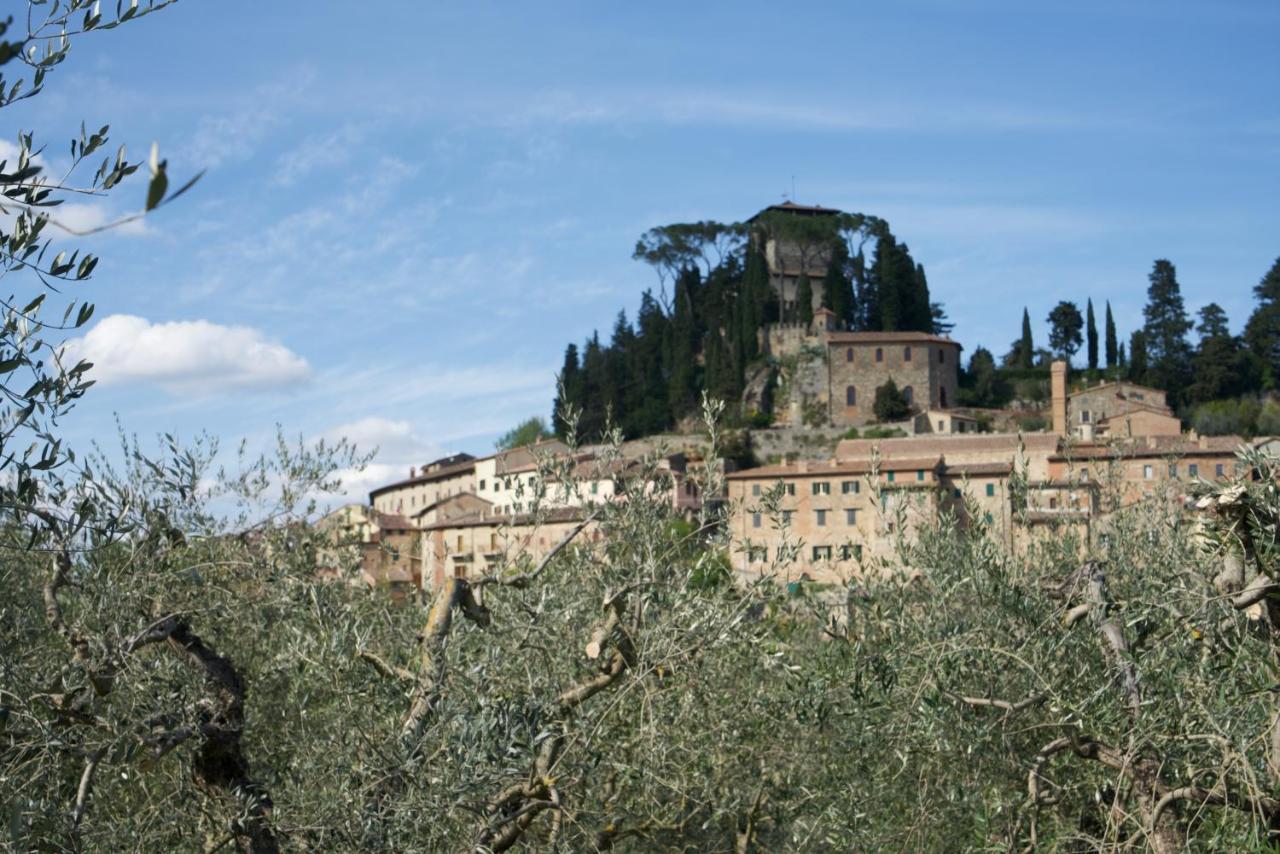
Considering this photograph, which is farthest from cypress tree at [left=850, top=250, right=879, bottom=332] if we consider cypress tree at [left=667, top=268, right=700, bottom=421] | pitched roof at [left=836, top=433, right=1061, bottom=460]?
pitched roof at [left=836, top=433, right=1061, bottom=460]

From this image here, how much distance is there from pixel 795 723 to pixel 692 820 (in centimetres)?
68

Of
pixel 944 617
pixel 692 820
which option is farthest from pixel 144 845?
pixel 944 617

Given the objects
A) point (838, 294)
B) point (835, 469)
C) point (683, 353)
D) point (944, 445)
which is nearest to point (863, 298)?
point (838, 294)

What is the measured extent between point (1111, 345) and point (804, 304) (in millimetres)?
17245

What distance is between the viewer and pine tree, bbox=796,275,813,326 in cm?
7775

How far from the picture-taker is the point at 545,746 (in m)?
5.04

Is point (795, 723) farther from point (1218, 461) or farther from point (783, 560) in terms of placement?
point (1218, 461)

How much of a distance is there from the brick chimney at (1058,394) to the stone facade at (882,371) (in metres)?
6.25

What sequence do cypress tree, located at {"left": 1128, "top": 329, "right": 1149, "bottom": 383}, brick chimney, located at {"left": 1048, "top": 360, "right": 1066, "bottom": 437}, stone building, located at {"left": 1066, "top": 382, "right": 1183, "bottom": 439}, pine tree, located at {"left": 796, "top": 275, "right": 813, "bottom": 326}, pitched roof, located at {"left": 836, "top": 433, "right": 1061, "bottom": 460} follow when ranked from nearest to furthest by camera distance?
1. pitched roof, located at {"left": 836, "top": 433, "right": 1061, "bottom": 460}
2. stone building, located at {"left": 1066, "top": 382, "right": 1183, "bottom": 439}
3. brick chimney, located at {"left": 1048, "top": 360, "right": 1066, "bottom": 437}
4. cypress tree, located at {"left": 1128, "top": 329, "right": 1149, "bottom": 383}
5. pine tree, located at {"left": 796, "top": 275, "right": 813, "bottom": 326}

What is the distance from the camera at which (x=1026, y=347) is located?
260ft

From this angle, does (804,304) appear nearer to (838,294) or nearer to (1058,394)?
(838,294)

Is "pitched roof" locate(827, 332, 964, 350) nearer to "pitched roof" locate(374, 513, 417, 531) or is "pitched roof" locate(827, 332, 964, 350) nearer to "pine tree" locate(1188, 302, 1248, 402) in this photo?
"pine tree" locate(1188, 302, 1248, 402)

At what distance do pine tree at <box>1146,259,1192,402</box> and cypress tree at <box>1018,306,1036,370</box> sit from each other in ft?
18.7

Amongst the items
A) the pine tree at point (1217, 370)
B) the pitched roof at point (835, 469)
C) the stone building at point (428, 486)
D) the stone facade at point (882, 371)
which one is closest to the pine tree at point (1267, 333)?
the pine tree at point (1217, 370)
